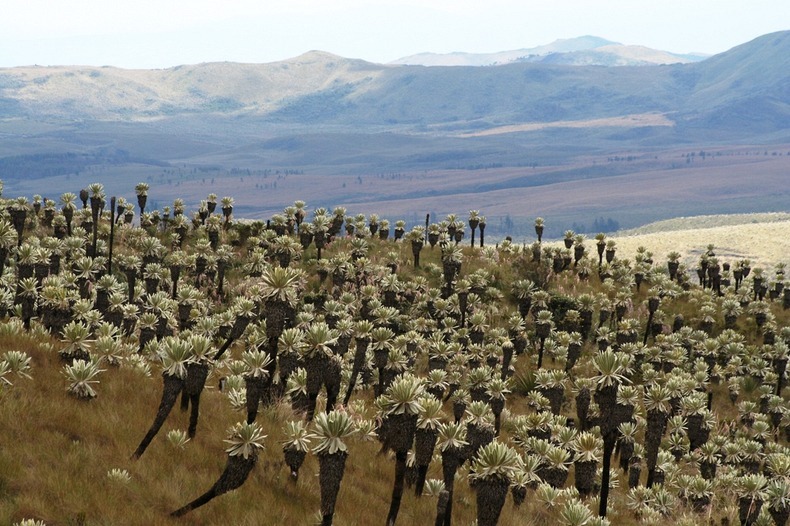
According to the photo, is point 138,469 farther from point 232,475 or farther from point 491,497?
point 491,497

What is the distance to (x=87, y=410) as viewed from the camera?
1709cm

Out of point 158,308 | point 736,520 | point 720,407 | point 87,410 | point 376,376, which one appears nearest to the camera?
point 87,410

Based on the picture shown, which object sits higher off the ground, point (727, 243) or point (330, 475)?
point (330, 475)

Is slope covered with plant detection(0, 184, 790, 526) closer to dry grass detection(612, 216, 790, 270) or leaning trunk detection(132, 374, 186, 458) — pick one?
leaning trunk detection(132, 374, 186, 458)

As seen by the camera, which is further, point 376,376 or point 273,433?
point 376,376

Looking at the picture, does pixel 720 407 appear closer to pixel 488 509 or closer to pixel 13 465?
pixel 488 509

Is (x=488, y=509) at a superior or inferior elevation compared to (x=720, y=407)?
superior

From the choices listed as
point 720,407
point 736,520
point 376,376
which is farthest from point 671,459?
point 720,407

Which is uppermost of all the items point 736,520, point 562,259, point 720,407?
point 562,259

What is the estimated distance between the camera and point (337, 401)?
28.2 meters

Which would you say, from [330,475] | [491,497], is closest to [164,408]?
[330,475]

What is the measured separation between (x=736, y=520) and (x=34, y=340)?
22239mm

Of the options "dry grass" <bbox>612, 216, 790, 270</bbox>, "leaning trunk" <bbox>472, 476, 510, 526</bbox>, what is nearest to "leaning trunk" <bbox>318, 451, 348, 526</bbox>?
"leaning trunk" <bbox>472, 476, 510, 526</bbox>

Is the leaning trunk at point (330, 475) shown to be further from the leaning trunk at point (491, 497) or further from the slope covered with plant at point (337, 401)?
the leaning trunk at point (491, 497)
